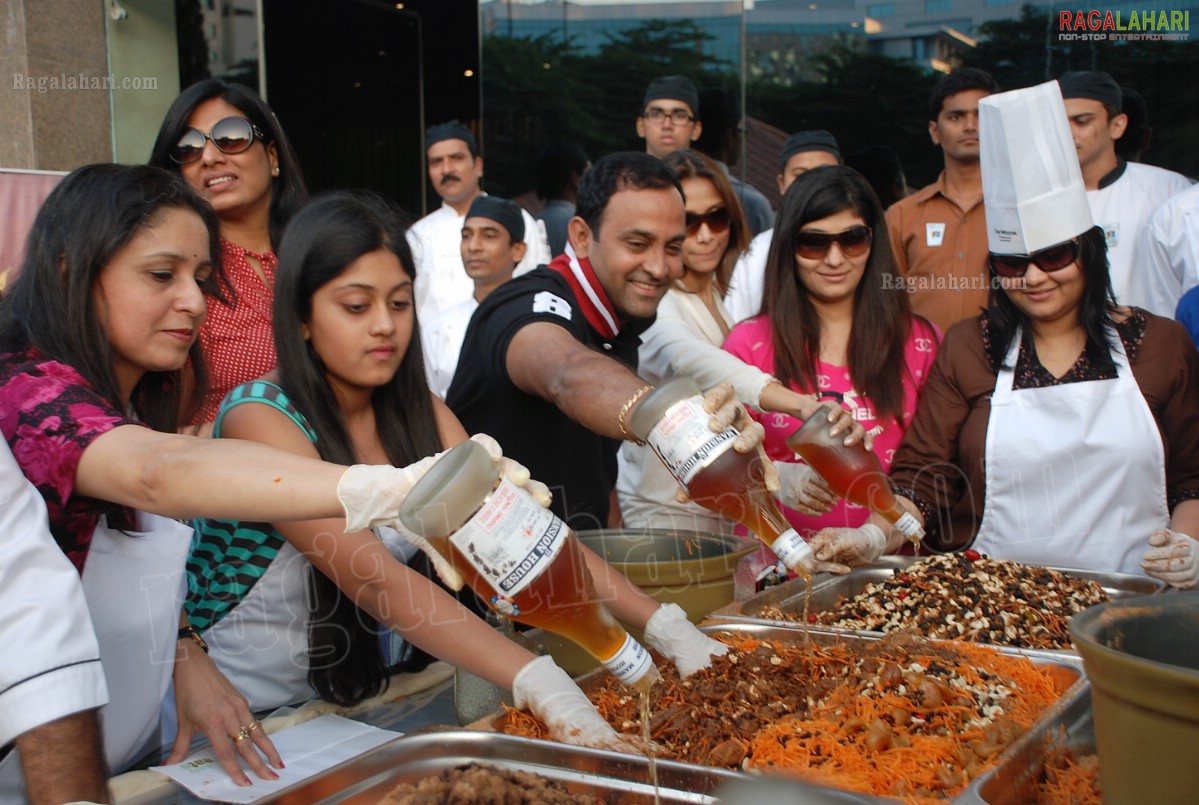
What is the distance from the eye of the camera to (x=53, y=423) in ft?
4.74

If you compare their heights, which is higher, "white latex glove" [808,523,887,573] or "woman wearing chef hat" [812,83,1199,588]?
"woman wearing chef hat" [812,83,1199,588]

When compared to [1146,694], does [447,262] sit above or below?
above

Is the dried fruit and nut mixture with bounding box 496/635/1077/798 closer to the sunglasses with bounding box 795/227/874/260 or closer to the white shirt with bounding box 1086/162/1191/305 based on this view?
the sunglasses with bounding box 795/227/874/260

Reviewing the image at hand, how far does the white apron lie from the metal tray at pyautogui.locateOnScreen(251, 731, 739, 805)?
1.62 metres

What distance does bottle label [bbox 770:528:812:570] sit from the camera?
5.41 feet

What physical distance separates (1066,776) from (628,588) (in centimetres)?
80

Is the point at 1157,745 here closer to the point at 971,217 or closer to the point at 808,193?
the point at 808,193

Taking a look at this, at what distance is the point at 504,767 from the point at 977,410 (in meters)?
1.79

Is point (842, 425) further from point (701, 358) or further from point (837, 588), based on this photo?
point (701, 358)

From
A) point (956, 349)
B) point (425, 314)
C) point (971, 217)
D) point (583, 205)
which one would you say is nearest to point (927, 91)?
point (971, 217)

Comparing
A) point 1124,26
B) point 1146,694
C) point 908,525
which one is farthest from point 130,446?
point 1124,26

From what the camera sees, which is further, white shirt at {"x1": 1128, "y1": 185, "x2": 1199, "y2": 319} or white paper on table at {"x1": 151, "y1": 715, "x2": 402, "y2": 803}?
white shirt at {"x1": 1128, "y1": 185, "x2": 1199, "y2": 319}

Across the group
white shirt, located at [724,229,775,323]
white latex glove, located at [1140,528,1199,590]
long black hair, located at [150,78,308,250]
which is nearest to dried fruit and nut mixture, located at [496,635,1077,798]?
white latex glove, located at [1140,528,1199,590]

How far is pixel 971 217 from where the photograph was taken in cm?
398
